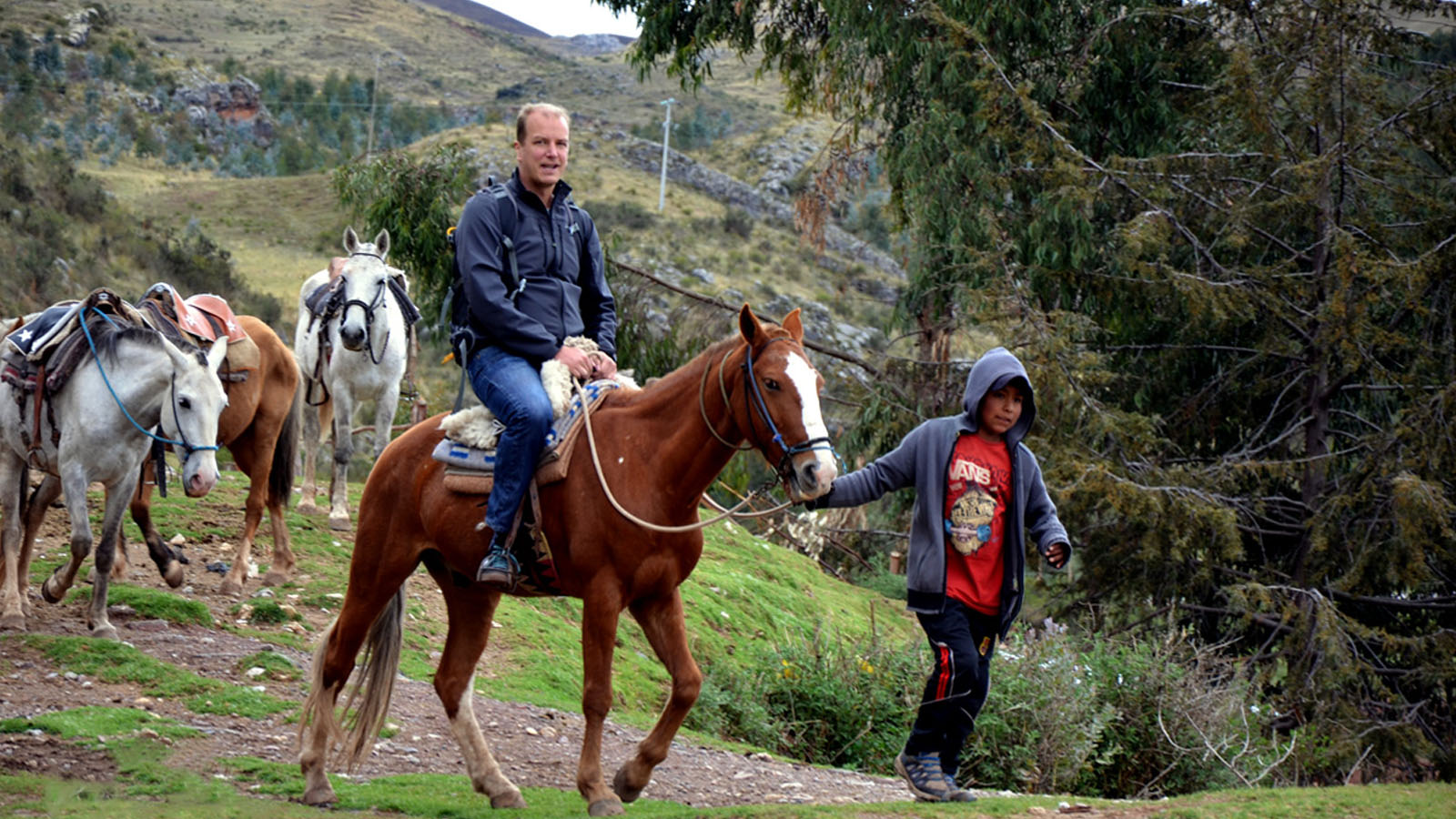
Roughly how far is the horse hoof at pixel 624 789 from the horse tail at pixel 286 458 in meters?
6.43

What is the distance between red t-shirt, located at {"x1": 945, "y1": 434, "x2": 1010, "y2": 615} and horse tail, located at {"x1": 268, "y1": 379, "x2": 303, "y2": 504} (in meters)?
7.23

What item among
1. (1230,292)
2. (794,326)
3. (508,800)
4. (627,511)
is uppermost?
(794,326)

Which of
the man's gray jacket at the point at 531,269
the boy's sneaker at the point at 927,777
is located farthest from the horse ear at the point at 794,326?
the boy's sneaker at the point at 927,777

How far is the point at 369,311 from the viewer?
478 inches

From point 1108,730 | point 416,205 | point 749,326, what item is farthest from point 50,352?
point 416,205

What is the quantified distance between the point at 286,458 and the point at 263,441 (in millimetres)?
430

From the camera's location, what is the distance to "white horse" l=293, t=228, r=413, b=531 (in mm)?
12164

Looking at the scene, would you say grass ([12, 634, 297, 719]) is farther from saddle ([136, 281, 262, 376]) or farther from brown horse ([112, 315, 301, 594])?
saddle ([136, 281, 262, 376])

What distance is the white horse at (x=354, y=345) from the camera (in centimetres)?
1216

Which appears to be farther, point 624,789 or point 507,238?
point 507,238

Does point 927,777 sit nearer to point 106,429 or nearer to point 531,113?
point 531,113

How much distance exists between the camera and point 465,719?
622cm

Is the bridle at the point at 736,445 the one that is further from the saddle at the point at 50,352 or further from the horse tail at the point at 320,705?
the saddle at the point at 50,352

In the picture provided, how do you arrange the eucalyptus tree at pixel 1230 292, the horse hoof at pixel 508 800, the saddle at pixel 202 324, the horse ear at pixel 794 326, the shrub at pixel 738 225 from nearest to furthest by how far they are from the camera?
the horse ear at pixel 794 326 < the horse hoof at pixel 508 800 < the saddle at pixel 202 324 < the eucalyptus tree at pixel 1230 292 < the shrub at pixel 738 225
